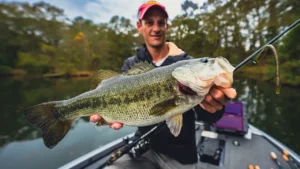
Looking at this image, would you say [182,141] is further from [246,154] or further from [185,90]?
[246,154]

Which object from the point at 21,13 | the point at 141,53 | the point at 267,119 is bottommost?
the point at 267,119

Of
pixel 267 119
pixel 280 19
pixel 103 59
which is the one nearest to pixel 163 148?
pixel 267 119

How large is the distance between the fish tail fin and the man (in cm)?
39

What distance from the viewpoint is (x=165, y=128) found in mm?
2535

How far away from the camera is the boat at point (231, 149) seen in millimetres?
3229

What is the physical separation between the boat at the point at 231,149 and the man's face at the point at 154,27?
1.55 metres

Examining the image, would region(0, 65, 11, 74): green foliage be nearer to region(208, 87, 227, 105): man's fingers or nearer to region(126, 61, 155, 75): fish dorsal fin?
region(126, 61, 155, 75): fish dorsal fin

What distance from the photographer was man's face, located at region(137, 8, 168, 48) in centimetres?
276

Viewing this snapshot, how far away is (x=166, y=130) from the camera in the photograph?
2516 millimetres

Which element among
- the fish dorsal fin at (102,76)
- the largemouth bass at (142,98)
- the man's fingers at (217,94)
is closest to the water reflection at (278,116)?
the man's fingers at (217,94)

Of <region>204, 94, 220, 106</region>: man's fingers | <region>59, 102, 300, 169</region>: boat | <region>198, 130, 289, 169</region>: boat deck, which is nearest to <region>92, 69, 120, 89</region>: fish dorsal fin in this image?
<region>204, 94, 220, 106</region>: man's fingers

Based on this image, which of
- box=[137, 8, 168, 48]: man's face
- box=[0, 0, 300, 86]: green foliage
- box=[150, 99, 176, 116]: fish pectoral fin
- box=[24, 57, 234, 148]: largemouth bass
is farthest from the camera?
box=[0, 0, 300, 86]: green foliage

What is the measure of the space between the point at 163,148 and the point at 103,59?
40.8m

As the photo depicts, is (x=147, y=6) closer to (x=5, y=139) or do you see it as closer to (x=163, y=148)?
(x=163, y=148)
